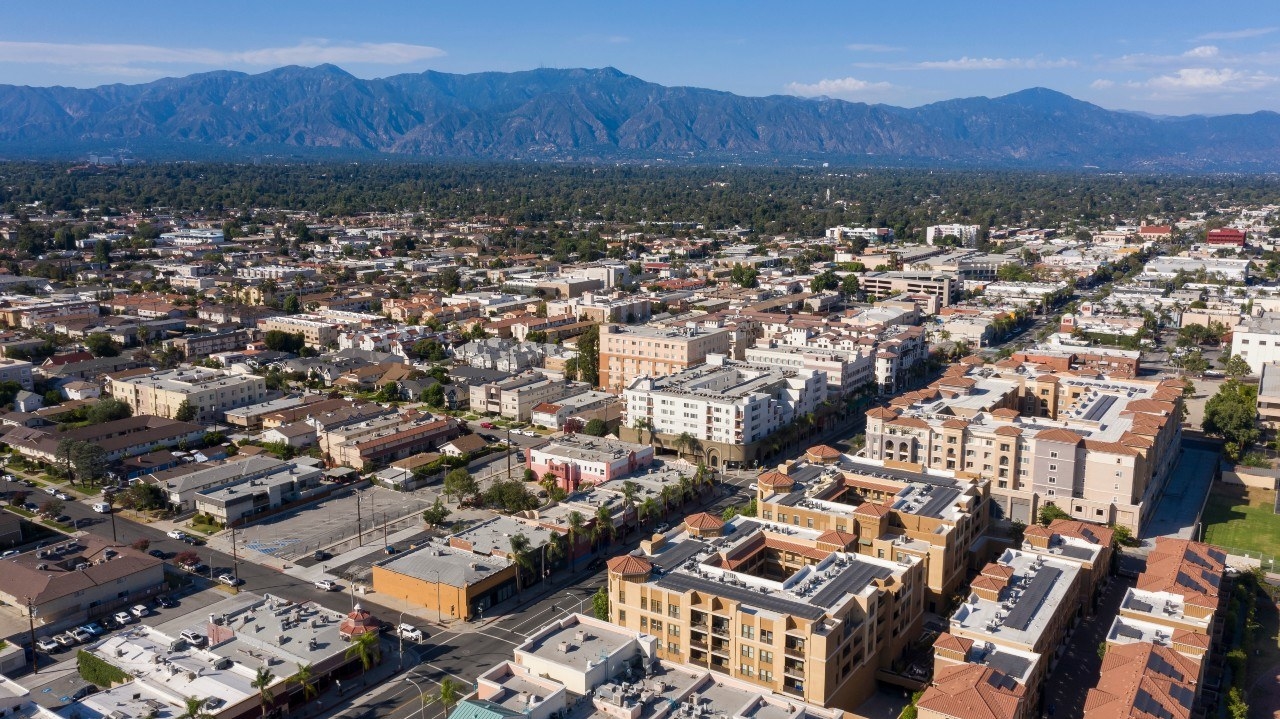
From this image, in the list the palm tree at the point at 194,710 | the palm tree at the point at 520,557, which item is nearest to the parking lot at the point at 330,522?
the palm tree at the point at 520,557

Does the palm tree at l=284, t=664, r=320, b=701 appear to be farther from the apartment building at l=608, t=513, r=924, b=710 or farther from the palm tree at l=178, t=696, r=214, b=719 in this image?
the apartment building at l=608, t=513, r=924, b=710

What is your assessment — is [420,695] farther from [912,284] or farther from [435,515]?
[912,284]

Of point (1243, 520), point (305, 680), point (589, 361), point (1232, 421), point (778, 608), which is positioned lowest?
point (1243, 520)

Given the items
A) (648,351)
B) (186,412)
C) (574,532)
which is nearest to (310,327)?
(186,412)

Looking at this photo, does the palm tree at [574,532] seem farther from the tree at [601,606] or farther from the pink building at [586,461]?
the pink building at [586,461]

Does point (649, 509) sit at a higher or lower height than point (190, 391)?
lower

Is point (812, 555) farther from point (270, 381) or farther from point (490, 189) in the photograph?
point (490, 189)

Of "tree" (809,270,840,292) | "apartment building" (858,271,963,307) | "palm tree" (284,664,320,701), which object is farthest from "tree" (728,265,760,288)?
"palm tree" (284,664,320,701)
